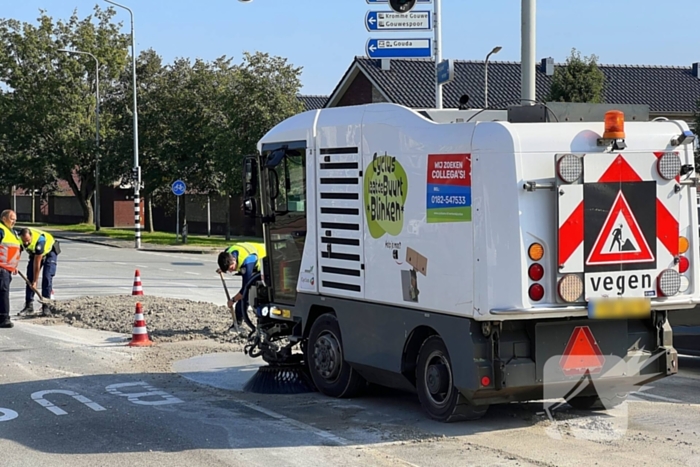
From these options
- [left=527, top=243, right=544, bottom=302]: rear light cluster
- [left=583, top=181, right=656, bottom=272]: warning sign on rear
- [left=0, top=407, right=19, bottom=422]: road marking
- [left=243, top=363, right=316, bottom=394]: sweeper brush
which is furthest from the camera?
[left=243, top=363, right=316, bottom=394]: sweeper brush

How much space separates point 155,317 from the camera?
14.2 meters

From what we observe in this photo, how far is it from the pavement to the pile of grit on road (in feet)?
57.8

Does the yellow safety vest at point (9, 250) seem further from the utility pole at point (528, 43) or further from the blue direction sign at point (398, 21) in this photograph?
the utility pole at point (528, 43)

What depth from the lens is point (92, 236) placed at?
4328cm

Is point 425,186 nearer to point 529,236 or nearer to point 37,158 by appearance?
point 529,236

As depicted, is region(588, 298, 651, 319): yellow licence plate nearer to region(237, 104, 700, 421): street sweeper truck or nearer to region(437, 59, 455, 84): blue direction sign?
region(237, 104, 700, 421): street sweeper truck

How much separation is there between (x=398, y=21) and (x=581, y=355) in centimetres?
1010

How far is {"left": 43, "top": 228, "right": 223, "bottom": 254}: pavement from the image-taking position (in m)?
34.7

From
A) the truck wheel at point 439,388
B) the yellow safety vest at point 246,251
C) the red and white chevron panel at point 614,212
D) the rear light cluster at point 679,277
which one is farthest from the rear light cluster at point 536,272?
the yellow safety vest at point 246,251

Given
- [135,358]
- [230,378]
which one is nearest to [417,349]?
[230,378]

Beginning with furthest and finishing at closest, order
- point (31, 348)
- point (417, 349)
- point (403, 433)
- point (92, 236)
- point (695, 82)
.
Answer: point (695, 82) < point (92, 236) < point (31, 348) < point (417, 349) < point (403, 433)

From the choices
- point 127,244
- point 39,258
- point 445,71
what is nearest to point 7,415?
point 39,258

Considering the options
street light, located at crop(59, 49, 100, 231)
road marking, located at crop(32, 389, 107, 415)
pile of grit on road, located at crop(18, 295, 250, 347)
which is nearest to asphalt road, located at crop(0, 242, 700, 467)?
road marking, located at crop(32, 389, 107, 415)

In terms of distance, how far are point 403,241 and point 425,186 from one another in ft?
1.83
